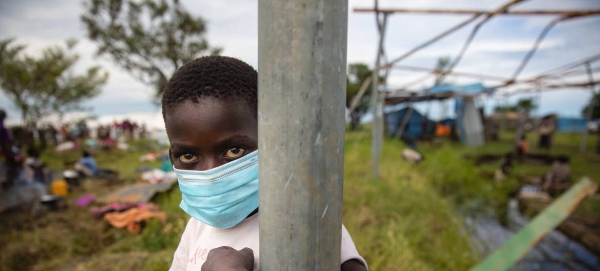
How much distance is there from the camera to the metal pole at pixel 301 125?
0.48 metres

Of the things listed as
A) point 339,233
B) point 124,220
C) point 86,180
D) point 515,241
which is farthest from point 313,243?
point 86,180

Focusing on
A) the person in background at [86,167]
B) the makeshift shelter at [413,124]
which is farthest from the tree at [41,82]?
the makeshift shelter at [413,124]

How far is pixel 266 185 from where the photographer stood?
0.55m

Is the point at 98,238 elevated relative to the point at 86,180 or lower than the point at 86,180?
elevated

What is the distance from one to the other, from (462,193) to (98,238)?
7.78 meters

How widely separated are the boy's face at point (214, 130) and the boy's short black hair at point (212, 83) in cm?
2

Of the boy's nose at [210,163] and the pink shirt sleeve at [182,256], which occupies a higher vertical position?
the boy's nose at [210,163]

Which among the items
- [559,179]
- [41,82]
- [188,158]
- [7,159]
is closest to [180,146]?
[188,158]

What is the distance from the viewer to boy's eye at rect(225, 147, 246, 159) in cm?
90

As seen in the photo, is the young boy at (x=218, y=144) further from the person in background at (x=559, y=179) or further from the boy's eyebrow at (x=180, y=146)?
the person in background at (x=559, y=179)

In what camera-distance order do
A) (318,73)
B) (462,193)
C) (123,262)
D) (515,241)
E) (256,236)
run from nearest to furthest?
(318,73) → (256,236) → (515,241) → (123,262) → (462,193)

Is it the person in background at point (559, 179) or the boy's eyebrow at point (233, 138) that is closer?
the boy's eyebrow at point (233, 138)

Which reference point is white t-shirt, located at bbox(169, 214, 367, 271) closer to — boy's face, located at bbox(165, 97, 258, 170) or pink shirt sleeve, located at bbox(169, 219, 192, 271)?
pink shirt sleeve, located at bbox(169, 219, 192, 271)

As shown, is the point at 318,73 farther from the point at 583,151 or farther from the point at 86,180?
the point at 583,151
